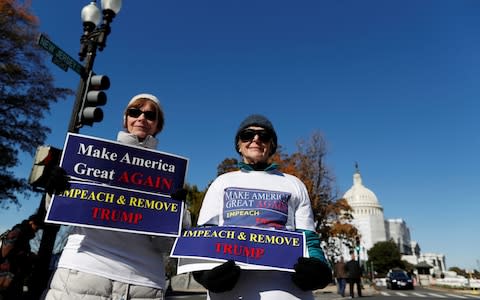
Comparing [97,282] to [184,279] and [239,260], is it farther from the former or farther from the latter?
[184,279]

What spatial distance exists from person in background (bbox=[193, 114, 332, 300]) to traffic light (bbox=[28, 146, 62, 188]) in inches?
47.3

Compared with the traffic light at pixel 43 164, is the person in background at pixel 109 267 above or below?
below

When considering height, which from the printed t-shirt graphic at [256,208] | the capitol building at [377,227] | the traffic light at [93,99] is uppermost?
the capitol building at [377,227]

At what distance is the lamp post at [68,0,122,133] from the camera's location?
4113 mm

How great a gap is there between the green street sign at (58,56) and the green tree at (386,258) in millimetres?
77538

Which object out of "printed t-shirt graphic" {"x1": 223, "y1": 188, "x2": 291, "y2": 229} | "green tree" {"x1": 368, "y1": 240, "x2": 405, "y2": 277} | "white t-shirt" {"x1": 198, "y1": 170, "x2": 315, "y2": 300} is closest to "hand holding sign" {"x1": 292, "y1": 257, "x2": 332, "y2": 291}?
"white t-shirt" {"x1": 198, "y1": 170, "x2": 315, "y2": 300}

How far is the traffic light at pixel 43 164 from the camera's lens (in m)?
2.30

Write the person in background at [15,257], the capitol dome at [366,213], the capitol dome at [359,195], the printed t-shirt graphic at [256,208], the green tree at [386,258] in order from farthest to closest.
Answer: the capitol dome at [359,195] → the capitol dome at [366,213] → the green tree at [386,258] → the person in background at [15,257] → the printed t-shirt graphic at [256,208]

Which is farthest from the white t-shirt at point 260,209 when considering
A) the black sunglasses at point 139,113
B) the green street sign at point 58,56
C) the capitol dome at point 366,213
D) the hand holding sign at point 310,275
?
the capitol dome at point 366,213

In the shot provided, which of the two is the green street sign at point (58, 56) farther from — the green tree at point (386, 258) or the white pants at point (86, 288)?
the green tree at point (386, 258)

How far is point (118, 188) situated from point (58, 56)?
301cm

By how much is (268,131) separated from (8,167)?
46.4 feet

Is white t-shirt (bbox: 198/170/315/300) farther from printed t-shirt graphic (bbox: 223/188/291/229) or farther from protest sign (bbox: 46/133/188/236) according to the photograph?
protest sign (bbox: 46/133/188/236)

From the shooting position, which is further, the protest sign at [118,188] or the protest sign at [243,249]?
the protest sign at [118,188]
